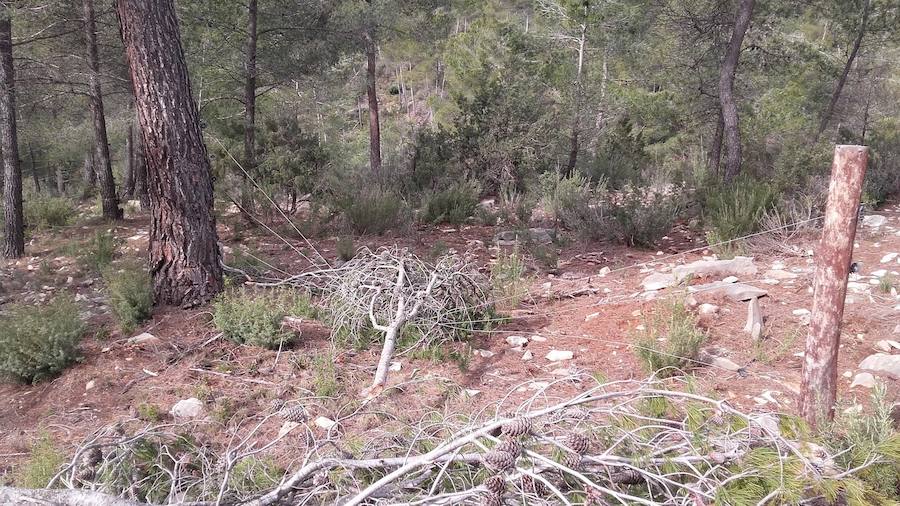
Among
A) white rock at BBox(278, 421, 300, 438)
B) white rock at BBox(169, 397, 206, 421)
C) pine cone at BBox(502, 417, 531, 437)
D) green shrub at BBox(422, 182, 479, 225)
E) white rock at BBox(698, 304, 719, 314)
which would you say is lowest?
white rock at BBox(278, 421, 300, 438)

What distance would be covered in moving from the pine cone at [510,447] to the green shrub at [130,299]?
3.66 meters

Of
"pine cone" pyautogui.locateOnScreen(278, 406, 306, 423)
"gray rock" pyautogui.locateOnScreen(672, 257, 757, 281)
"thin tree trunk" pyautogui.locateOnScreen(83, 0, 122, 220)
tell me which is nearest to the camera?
"pine cone" pyautogui.locateOnScreen(278, 406, 306, 423)

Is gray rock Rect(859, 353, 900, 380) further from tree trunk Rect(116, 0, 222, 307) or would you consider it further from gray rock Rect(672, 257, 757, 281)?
tree trunk Rect(116, 0, 222, 307)

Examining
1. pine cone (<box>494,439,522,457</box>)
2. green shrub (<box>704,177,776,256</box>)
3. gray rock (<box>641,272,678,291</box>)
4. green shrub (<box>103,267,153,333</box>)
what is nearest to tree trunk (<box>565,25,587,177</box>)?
green shrub (<box>704,177,776,256</box>)

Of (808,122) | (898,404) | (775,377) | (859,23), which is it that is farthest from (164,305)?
(808,122)

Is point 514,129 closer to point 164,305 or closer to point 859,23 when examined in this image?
point 859,23

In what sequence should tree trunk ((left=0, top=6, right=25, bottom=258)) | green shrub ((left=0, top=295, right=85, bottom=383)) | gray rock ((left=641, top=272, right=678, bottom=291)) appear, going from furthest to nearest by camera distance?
tree trunk ((left=0, top=6, right=25, bottom=258))
gray rock ((left=641, top=272, right=678, bottom=291))
green shrub ((left=0, top=295, right=85, bottom=383))

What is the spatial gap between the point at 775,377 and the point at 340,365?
2740 mm

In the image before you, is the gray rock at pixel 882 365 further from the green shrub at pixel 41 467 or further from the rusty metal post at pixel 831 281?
the green shrub at pixel 41 467

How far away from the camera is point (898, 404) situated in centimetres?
309

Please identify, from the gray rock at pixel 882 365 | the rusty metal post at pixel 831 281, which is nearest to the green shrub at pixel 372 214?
the gray rock at pixel 882 365

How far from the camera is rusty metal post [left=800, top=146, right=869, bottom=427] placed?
2562 mm

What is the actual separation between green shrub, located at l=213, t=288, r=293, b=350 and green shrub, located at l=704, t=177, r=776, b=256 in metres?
4.58

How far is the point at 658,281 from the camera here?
537 centimetres
